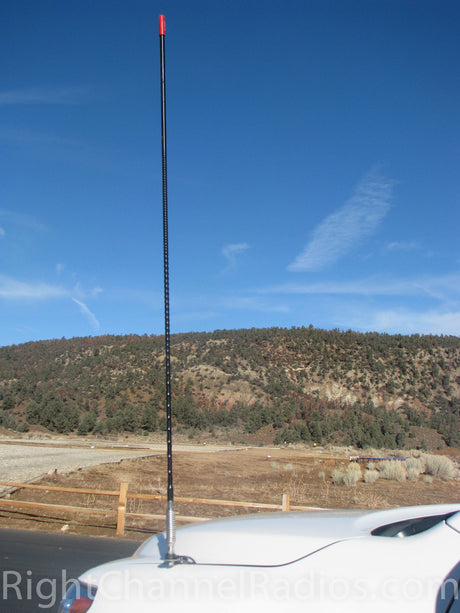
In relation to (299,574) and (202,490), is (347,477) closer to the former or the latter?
(202,490)

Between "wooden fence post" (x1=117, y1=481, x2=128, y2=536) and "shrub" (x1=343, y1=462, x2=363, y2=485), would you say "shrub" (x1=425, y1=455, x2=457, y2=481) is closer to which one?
"shrub" (x1=343, y1=462, x2=363, y2=485)

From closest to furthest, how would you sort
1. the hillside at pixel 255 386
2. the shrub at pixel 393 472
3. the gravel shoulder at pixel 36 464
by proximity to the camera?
the gravel shoulder at pixel 36 464, the shrub at pixel 393 472, the hillside at pixel 255 386

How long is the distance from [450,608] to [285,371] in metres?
75.6

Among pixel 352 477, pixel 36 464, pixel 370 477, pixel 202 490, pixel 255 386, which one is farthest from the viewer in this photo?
pixel 255 386

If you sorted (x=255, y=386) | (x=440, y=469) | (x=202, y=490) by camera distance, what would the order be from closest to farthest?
(x=202, y=490)
(x=440, y=469)
(x=255, y=386)

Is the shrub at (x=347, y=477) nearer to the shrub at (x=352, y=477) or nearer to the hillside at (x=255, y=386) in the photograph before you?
the shrub at (x=352, y=477)

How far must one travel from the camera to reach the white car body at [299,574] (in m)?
1.92

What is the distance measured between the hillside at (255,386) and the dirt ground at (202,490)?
27.6m

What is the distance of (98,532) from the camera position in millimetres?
10562

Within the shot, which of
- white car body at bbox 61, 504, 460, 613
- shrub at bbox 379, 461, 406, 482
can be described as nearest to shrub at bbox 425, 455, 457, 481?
shrub at bbox 379, 461, 406, 482

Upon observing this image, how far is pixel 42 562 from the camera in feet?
23.8

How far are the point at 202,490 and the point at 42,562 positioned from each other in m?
11.7

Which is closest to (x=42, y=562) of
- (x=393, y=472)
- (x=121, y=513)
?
(x=121, y=513)

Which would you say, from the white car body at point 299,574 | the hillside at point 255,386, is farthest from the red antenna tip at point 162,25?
the hillside at point 255,386
